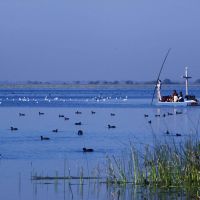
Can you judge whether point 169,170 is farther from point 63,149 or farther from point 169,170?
point 63,149

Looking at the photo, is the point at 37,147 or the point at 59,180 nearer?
the point at 59,180

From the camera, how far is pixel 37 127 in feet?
140

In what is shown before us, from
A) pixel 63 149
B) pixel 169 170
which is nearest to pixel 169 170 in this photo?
pixel 169 170

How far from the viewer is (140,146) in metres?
27.3

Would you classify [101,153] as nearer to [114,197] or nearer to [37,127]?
[114,197]

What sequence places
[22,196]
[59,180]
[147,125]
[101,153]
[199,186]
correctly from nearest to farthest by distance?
[199,186], [22,196], [59,180], [101,153], [147,125]

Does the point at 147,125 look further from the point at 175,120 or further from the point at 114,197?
the point at 114,197

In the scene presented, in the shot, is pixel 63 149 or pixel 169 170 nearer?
pixel 169 170

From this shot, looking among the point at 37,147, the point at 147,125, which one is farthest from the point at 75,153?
the point at 147,125

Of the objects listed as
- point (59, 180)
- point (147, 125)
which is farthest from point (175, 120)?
point (59, 180)

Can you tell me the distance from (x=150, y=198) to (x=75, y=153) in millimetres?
10551

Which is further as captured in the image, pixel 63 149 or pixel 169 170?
pixel 63 149

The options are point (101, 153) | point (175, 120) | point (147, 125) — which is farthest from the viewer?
point (175, 120)

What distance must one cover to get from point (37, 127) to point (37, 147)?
13.1 meters
